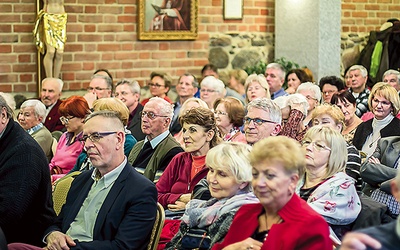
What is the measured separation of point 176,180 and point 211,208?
117 centimetres

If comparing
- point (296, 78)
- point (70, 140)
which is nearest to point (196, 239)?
point (70, 140)

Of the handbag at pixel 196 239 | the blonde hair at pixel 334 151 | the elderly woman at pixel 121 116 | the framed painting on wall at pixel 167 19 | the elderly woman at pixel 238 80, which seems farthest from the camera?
the elderly woman at pixel 238 80

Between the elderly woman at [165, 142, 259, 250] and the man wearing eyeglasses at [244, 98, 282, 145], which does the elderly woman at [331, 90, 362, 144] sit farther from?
the elderly woman at [165, 142, 259, 250]

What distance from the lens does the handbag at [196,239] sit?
3680mm

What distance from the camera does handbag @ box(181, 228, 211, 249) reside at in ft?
12.1

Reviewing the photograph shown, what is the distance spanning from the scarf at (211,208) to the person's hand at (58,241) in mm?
560

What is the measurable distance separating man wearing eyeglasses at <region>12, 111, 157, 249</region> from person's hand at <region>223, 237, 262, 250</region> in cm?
72

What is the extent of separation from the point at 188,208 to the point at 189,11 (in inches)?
233

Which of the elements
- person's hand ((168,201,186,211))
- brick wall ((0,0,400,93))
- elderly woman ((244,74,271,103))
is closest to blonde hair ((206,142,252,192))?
person's hand ((168,201,186,211))

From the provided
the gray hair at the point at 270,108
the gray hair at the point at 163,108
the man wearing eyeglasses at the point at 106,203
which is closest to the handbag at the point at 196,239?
the man wearing eyeglasses at the point at 106,203

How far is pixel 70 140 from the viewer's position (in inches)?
243

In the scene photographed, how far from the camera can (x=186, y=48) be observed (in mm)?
9656

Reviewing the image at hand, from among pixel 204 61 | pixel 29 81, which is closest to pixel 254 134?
pixel 29 81

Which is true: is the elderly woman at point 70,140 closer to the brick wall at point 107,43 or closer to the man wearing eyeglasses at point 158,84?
the brick wall at point 107,43
